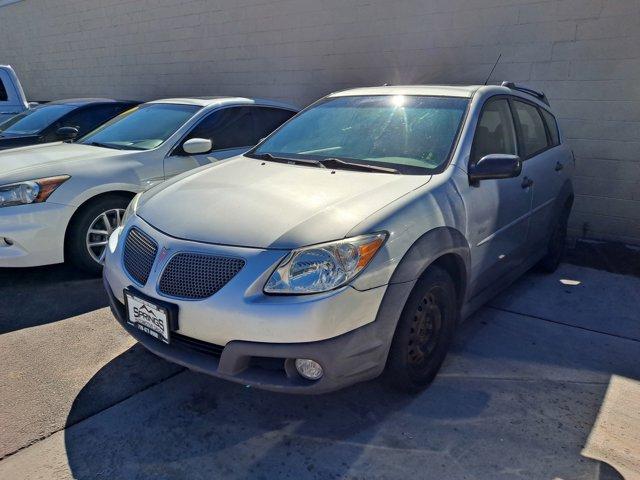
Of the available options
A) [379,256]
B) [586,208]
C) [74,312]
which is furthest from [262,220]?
[586,208]

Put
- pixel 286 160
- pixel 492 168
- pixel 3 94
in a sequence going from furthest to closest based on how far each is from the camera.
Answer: pixel 3 94, pixel 286 160, pixel 492 168

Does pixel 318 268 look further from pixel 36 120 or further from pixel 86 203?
pixel 36 120

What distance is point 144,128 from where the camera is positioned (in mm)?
4977

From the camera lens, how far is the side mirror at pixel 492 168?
9.45 ft

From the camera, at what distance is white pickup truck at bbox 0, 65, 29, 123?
846 centimetres

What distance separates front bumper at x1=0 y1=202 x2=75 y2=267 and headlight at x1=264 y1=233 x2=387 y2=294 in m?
2.61

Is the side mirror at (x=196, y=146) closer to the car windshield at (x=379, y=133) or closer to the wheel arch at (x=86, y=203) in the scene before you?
the wheel arch at (x=86, y=203)

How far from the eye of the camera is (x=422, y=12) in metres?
6.16

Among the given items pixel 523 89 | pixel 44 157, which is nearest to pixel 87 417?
pixel 44 157

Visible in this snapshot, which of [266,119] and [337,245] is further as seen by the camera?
[266,119]

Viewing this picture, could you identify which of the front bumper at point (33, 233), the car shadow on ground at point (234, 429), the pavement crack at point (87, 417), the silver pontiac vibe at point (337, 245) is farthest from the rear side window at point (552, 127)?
the front bumper at point (33, 233)

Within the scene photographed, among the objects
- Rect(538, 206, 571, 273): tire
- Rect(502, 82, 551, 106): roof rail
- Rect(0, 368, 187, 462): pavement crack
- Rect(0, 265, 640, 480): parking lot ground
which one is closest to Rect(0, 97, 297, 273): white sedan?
Rect(0, 265, 640, 480): parking lot ground

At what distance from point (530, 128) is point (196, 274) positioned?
2958 mm

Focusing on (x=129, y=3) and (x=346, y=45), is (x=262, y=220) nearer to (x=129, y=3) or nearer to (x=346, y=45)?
(x=346, y=45)
